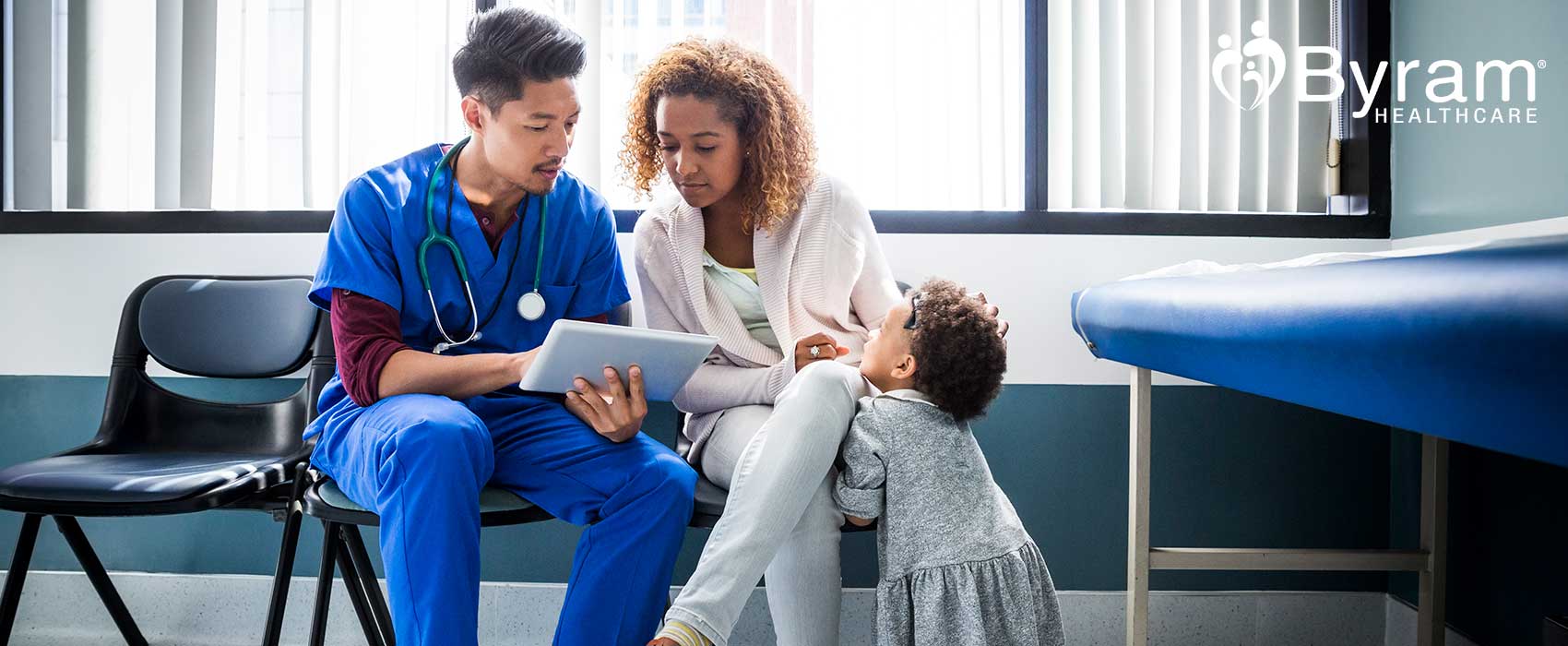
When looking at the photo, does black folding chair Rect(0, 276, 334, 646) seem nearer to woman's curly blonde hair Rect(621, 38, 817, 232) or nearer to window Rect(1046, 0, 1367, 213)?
woman's curly blonde hair Rect(621, 38, 817, 232)

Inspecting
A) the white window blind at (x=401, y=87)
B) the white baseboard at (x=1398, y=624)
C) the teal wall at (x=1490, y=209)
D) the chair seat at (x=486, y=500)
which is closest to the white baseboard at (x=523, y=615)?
the white baseboard at (x=1398, y=624)

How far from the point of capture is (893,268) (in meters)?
2.19

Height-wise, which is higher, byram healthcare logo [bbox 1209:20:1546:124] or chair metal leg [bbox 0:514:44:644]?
byram healthcare logo [bbox 1209:20:1546:124]

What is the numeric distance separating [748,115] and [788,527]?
0.84 meters

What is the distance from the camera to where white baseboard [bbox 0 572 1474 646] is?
86.1 inches

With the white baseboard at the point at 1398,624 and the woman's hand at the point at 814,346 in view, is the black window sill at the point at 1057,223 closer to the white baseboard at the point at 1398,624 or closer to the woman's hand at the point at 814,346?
the woman's hand at the point at 814,346

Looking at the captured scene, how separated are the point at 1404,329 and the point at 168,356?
2166 mm

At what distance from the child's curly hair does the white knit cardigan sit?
0.25 metres

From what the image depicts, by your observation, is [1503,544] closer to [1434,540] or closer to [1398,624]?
[1434,540]

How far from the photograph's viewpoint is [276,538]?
2.23 m

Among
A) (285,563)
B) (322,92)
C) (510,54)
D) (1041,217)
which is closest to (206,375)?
(285,563)

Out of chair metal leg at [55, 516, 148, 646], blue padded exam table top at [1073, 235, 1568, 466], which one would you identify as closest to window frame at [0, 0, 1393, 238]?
chair metal leg at [55, 516, 148, 646]

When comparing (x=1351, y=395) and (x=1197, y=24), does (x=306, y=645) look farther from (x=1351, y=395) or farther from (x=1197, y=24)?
(x=1197, y=24)

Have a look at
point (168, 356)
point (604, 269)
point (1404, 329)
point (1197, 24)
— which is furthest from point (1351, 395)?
point (168, 356)
